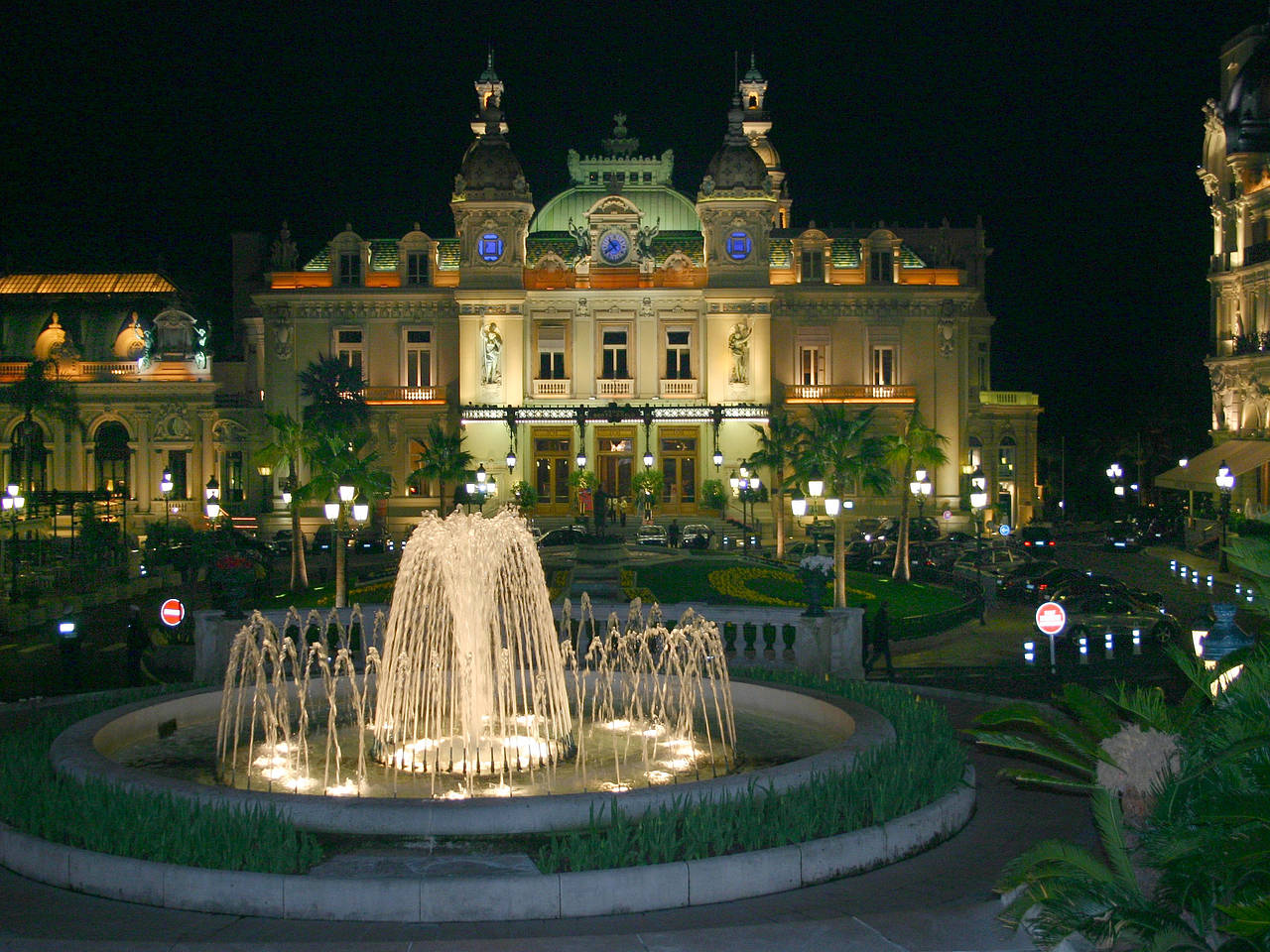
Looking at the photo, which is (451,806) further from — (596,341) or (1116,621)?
(596,341)

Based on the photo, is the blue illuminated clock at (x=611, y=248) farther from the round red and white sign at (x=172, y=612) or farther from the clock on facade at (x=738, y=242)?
the round red and white sign at (x=172, y=612)

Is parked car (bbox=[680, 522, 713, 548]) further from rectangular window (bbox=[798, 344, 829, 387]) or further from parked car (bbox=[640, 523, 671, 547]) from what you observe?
rectangular window (bbox=[798, 344, 829, 387])

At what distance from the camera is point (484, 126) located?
218ft

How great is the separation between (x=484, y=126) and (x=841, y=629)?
5060cm

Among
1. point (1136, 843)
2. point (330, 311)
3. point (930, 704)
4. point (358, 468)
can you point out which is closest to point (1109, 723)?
point (1136, 843)

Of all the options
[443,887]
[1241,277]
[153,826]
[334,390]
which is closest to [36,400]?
[334,390]

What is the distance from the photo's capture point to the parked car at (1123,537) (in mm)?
54312

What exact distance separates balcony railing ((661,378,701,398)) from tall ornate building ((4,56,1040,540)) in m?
0.10

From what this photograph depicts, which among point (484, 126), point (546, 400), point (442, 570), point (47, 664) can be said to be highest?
point (484, 126)

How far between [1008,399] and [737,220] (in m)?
19.7

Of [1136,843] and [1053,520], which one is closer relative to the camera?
[1136,843]

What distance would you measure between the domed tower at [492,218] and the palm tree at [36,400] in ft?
67.8

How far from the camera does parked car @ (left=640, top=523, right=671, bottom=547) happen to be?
1919 inches

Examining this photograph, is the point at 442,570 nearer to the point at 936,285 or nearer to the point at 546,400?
the point at 546,400
